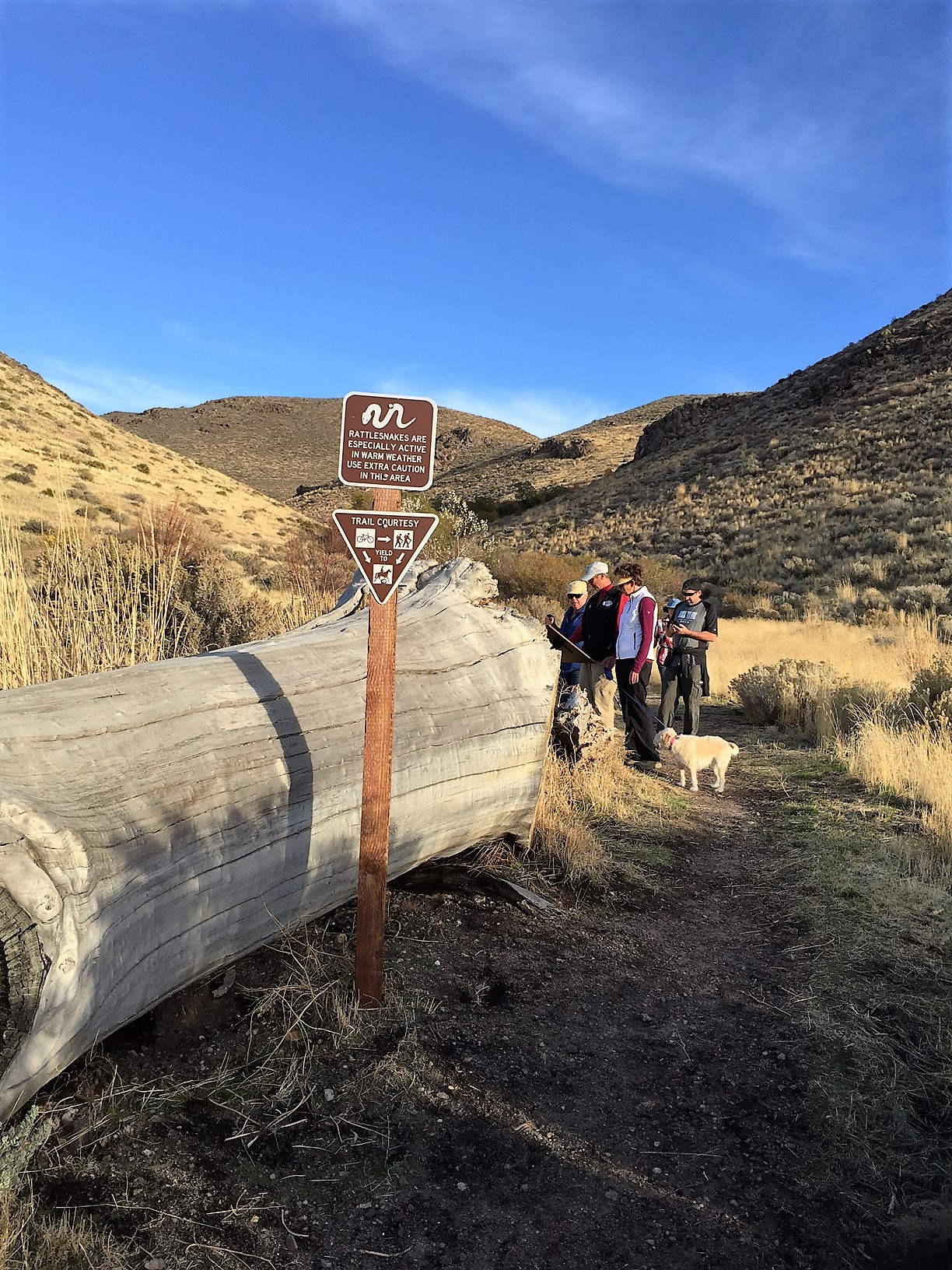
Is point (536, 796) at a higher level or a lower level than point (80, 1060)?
higher

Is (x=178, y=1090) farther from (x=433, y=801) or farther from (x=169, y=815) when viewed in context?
(x=433, y=801)

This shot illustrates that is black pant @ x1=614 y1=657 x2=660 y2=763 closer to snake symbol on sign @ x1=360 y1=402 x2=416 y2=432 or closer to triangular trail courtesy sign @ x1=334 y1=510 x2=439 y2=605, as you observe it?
triangular trail courtesy sign @ x1=334 y1=510 x2=439 y2=605

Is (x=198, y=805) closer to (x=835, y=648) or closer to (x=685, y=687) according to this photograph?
(x=685, y=687)

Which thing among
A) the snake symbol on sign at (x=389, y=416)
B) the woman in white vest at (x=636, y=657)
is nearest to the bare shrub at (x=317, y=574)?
the woman in white vest at (x=636, y=657)

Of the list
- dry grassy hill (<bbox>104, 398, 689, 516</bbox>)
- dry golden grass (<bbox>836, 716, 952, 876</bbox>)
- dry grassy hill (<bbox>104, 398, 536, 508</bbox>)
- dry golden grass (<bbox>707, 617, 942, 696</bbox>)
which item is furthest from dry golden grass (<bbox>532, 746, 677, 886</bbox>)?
dry grassy hill (<bbox>104, 398, 536, 508</bbox>)

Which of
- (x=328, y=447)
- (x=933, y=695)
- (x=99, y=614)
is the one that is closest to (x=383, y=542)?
(x=99, y=614)

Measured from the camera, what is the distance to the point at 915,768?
708 cm

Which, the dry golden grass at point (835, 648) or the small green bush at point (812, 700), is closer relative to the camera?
the small green bush at point (812, 700)

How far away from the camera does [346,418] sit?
3.04 metres

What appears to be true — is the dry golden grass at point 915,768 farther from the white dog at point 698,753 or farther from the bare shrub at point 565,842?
the bare shrub at point 565,842

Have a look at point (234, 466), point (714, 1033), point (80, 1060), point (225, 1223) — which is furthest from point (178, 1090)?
point (234, 466)

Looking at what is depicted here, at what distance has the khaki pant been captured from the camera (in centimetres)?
801

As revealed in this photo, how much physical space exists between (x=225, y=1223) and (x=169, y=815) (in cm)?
119

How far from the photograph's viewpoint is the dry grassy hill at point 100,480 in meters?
22.2
